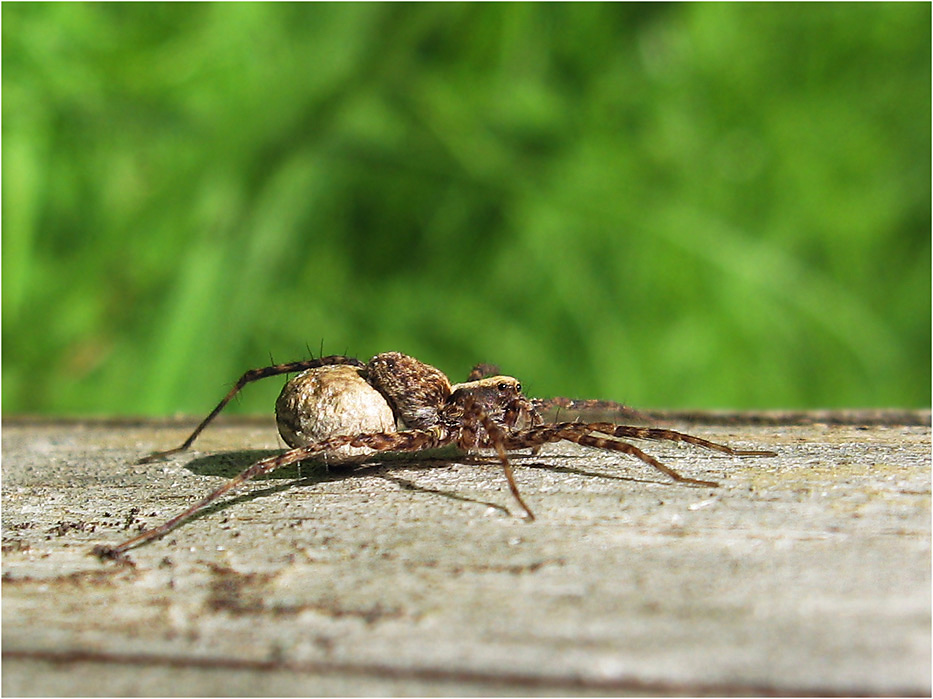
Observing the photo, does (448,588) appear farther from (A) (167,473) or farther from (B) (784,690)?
(A) (167,473)

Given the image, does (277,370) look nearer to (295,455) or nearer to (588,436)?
(295,455)

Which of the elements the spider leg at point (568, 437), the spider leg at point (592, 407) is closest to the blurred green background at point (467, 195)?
the spider leg at point (592, 407)

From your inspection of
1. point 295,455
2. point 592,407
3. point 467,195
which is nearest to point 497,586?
point 295,455

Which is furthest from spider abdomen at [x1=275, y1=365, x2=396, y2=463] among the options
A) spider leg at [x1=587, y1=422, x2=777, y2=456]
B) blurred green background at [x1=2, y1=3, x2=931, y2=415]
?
blurred green background at [x1=2, y1=3, x2=931, y2=415]

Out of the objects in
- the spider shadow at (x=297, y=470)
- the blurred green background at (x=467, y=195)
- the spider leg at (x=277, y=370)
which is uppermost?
the blurred green background at (x=467, y=195)

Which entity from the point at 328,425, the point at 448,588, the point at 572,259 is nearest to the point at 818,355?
the point at 572,259

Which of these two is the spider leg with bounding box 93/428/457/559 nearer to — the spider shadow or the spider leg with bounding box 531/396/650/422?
the spider shadow

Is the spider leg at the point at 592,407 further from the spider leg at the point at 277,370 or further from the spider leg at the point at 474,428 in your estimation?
the spider leg at the point at 277,370
